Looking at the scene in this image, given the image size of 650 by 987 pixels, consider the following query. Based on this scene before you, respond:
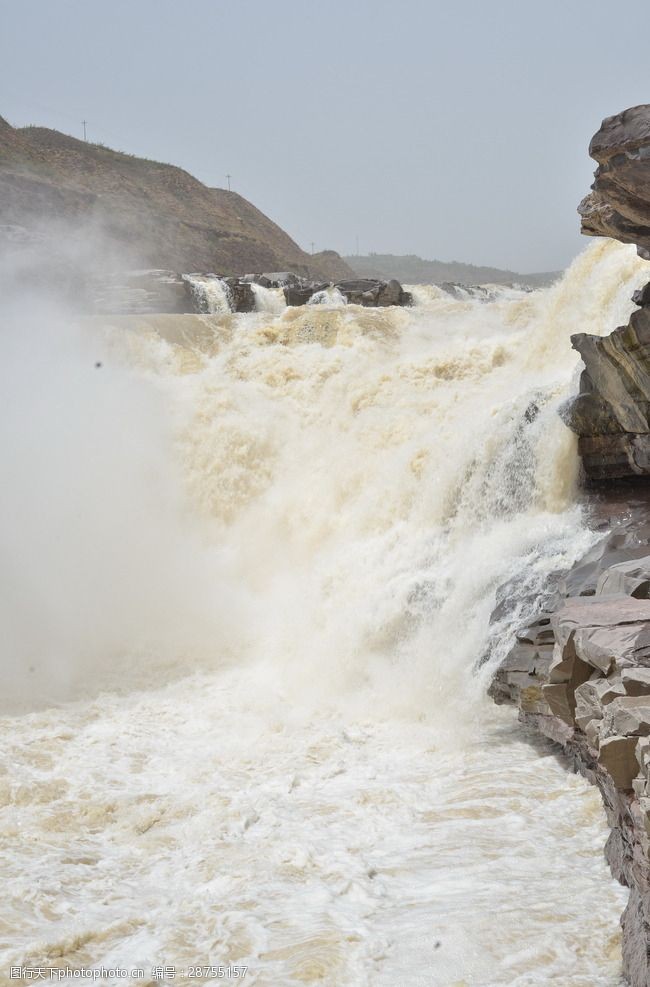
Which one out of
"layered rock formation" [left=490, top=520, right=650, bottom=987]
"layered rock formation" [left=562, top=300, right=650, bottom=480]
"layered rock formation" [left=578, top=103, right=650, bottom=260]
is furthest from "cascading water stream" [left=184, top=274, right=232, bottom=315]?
"layered rock formation" [left=490, top=520, right=650, bottom=987]

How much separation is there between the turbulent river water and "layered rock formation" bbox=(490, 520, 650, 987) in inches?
12.1

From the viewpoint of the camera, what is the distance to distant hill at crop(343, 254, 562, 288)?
186 ft

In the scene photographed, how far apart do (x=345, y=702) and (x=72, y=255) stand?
19.3 m

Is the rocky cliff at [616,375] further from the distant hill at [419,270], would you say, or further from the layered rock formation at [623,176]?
the distant hill at [419,270]

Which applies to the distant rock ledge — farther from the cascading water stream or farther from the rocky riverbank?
the rocky riverbank

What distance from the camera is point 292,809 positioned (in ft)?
19.0

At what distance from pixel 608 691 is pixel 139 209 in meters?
30.7

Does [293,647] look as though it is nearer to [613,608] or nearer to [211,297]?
[613,608]

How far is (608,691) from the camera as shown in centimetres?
374

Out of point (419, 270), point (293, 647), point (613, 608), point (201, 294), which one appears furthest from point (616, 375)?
point (419, 270)

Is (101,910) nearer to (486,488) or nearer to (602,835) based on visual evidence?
(602,835)

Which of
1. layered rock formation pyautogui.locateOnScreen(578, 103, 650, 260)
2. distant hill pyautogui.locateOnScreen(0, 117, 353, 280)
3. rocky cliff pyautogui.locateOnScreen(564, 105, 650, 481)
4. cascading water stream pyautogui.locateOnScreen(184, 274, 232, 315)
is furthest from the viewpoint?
distant hill pyautogui.locateOnScreen(0, 117, 353, 280)

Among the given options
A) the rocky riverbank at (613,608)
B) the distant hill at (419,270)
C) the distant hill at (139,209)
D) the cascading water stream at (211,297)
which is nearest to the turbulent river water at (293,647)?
the rocky riverbank at (613,608)

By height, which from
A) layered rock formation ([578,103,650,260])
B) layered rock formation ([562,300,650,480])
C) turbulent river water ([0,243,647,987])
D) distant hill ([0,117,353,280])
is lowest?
turbulent river water ([0,243,647,987])
